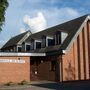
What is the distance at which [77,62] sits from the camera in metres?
43.7

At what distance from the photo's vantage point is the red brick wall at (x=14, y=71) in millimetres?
41438

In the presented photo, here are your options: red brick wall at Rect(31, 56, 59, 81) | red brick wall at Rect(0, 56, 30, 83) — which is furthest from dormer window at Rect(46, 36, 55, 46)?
red brick wall at Rect(0, 56, 30, 83)

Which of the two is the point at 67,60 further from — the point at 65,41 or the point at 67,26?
the point at 67,26

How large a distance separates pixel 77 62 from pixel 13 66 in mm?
8300

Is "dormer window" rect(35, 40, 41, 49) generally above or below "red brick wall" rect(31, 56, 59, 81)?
above

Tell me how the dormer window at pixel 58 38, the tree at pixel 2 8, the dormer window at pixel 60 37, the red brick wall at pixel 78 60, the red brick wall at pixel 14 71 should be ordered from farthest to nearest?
the dormer window at pixel 58 38, the dormer window at pixel 60 37, the red brick wall at pixel 78 60, the red brick wall at pixel 14 71, the tree at pixel 2 8

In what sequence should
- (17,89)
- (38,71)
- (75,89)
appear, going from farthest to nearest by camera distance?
(38,71) → (17,89) → (75,89)

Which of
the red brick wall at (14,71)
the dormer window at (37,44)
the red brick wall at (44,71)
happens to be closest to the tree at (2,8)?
the red brick wall at (14,71)

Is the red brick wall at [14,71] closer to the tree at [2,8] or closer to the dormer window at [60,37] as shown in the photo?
the dormer window at [60,37]

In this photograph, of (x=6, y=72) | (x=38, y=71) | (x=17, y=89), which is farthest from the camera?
(x=38, y=71)

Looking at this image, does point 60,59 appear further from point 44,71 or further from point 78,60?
point 44,71

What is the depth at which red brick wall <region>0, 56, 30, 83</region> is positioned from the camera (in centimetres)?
4144

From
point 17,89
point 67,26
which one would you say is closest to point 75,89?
point 17,89

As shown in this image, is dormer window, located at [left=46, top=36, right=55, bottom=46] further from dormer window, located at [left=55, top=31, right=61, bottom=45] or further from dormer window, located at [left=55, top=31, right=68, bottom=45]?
dormer window, located at [left=55, top=31, right=68, bottom=45]
